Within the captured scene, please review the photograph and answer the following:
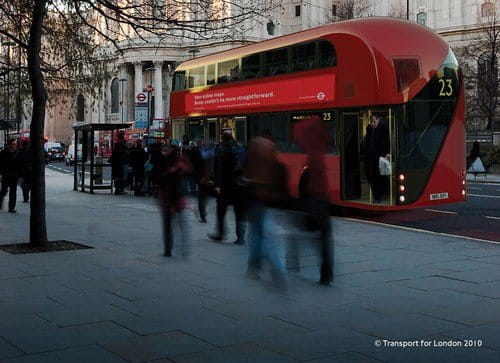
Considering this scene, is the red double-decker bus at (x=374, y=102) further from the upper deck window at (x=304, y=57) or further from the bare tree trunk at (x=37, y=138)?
the bare tree trunk at (x=37, y=138)

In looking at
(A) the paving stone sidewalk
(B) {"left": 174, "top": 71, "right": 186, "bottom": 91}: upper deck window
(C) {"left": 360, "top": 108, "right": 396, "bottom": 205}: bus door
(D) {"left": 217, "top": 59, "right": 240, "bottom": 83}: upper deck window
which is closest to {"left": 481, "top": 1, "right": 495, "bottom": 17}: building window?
(B) {"left": 174, "top": 71, "right": 186, "bottom": 91}: upper deck window

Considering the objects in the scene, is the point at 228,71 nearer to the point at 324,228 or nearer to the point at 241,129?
the point at 241,129

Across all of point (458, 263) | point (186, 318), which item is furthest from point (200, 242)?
point (186, 318)

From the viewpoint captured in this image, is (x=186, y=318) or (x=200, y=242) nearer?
(x=186, y=318)

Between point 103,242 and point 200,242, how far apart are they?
1.63 m

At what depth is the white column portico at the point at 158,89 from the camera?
93756mm

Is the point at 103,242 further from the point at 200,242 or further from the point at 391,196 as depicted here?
the point at 391,196

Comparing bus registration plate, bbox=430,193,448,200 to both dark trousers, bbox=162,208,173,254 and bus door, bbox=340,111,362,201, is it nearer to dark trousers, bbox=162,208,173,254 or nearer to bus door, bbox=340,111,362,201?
bus door, bbox=340,111,362,201

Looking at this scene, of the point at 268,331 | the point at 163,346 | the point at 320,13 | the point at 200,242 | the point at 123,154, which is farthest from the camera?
the point at 320,13

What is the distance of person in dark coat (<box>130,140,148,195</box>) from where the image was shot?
22.7m

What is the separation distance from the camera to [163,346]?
17.3ft

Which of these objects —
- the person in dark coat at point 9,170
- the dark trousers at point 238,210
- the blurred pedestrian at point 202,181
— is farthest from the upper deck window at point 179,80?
the dark trousers at point 238,210

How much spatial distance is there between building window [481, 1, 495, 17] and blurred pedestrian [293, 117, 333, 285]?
6587cm

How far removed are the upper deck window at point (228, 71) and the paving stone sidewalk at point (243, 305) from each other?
8.56 metres
